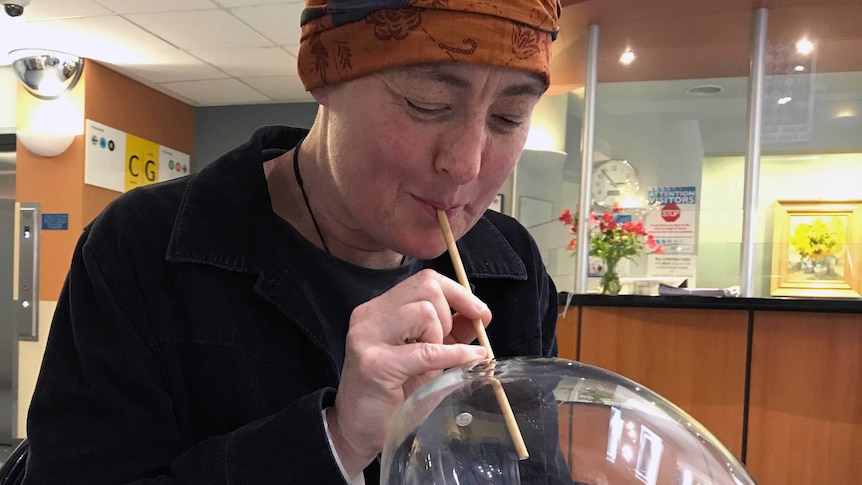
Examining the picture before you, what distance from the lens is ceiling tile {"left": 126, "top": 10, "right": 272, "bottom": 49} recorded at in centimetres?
332

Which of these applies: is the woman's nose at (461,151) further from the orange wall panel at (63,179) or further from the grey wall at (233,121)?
the grey wall at (233,121)

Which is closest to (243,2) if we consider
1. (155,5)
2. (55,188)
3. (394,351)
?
(155,5)

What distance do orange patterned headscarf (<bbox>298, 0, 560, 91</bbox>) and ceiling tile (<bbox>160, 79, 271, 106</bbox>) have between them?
4057 mm

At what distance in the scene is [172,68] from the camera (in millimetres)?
4191

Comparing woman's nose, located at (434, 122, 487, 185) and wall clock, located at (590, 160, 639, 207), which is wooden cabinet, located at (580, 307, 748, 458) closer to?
wall clock, located at (590, 160, 639, 207)

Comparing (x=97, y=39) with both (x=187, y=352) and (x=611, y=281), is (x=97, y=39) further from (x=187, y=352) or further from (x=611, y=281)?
(x=187, y=352)

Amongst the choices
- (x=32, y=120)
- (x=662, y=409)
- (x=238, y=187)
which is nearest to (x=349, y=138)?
(x=238, y=187)

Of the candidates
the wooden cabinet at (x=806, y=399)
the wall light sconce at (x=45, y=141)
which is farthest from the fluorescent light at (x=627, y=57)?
the wall light sconce at (x=45, y=141)

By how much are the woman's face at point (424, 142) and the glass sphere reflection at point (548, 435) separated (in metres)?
0.17

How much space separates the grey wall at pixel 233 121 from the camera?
4.88 meters

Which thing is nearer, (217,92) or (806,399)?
(806,399)

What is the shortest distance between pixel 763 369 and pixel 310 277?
2.01 meters

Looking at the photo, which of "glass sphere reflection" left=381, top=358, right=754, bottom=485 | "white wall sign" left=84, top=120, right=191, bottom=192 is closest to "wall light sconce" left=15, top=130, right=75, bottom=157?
"white wall sign" left=84, top=120, right=191, bottom=192

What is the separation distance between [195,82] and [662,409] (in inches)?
176
